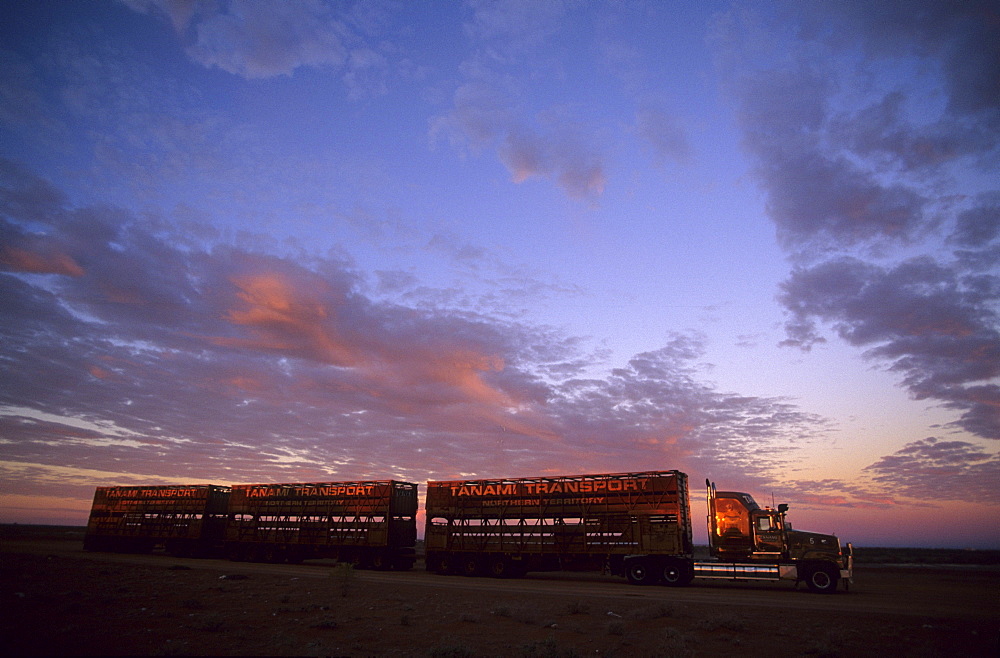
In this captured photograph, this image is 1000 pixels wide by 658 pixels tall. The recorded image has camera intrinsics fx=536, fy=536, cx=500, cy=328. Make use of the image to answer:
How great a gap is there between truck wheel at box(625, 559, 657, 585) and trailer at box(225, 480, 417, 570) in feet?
46.1

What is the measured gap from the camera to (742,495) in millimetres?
25047

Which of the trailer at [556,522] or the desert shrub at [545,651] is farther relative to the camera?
the trailer at [556,522]

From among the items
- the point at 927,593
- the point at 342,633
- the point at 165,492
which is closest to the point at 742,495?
the point at 927,593

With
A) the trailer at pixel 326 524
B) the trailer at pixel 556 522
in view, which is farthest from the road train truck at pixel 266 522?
the trailer at pixel 556 522

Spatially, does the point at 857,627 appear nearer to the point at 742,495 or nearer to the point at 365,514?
the point at 742,495

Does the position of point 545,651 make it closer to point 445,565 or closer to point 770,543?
point 770,543

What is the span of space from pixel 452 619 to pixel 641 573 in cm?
1338

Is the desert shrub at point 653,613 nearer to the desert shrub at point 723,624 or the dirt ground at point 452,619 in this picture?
the dirt ground at point 452,619

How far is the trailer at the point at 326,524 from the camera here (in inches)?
1275

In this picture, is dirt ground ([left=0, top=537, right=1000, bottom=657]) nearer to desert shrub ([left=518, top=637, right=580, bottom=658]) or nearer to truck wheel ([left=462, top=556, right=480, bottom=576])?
desert shrub ([left=518, top=637, right=580, bottom=658])

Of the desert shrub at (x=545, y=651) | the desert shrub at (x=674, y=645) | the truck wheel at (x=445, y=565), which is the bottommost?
the truck wheel at (x=445, y=565)

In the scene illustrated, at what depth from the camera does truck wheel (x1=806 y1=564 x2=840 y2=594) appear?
896 inches

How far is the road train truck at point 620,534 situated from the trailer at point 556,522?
0.05m

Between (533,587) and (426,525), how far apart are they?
29.3 ft
